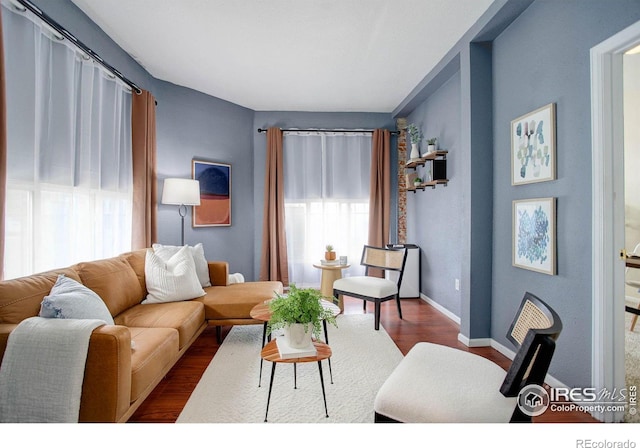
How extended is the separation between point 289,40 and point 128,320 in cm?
270

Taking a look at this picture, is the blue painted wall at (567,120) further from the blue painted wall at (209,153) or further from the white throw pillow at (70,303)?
the blue painted wall at (209,153)

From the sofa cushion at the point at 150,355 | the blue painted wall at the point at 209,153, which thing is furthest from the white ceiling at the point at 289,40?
the sofa cushion at the point at 150,355

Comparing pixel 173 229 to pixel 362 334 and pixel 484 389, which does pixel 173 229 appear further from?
pixel 484 389

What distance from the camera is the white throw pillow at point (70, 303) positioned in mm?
1473

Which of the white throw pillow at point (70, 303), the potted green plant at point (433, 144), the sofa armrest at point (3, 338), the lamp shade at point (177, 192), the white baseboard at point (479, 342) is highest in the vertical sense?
the potted green plant at point (433, 144)

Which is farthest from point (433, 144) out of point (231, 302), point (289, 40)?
point (231, 302)

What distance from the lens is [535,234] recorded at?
2.16 meters

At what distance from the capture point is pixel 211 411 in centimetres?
176

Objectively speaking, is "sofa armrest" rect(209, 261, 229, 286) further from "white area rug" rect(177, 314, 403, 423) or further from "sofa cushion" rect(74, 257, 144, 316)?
"sofa cushion" rect(74, 257, 144, 316)

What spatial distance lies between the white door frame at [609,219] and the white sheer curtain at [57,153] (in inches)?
132

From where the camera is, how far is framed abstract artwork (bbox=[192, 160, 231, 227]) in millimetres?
4191

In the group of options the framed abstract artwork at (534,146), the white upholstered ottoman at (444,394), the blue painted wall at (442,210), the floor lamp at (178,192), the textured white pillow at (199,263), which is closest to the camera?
the white upholstered ottoman at (444,394)

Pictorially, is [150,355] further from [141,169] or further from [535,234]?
[535,234]

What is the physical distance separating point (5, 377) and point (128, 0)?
8.50ft
